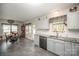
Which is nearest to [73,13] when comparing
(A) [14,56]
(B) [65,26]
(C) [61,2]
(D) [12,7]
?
(B) [65,26]

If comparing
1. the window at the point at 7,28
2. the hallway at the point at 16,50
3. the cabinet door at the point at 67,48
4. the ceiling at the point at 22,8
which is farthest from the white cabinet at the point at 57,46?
the window at the point at 7,28

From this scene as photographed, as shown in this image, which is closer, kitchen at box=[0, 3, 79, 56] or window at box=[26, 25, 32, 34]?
kitchen at box=[0, 3, 79, 56]

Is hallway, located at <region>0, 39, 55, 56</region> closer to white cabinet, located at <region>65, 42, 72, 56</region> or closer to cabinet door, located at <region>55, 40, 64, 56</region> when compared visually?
cabinet door, located at <region>55, 40, 64, 56</region>

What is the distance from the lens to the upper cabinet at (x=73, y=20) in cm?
275

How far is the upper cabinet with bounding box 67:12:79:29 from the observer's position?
9.03 ft

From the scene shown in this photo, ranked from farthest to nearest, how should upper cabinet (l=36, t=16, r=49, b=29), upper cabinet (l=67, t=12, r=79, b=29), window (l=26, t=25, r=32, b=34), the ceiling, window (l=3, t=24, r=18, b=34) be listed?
upper cabinet (l=36, t=16, r=49, b=29), window (l=26, t=25, r=32, b=34), upper cabinet (l=67, t=12, r=79, b=29), window (l=3, t=24, r=18, b=34), the ceiling

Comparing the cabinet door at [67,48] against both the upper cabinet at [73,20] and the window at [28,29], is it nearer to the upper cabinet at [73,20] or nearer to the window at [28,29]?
the upper cabinet at [73,20]

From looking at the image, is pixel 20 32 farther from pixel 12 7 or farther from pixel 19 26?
pixel 12 7

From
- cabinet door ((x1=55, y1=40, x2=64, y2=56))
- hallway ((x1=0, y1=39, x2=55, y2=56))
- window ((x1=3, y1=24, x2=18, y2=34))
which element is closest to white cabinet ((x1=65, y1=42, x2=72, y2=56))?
cabinet door ((x1=55, y1=40, x2=64, y2=56))

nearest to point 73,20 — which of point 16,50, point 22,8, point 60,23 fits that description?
point 60,23

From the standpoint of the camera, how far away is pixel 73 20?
2916 millimetres

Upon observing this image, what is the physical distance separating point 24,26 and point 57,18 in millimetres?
1081

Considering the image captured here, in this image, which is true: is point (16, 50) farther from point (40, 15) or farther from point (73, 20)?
point (73, 20)

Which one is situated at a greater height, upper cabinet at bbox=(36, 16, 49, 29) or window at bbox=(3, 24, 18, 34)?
upper cabinet at bbox=(36, 16, 49, 29)
